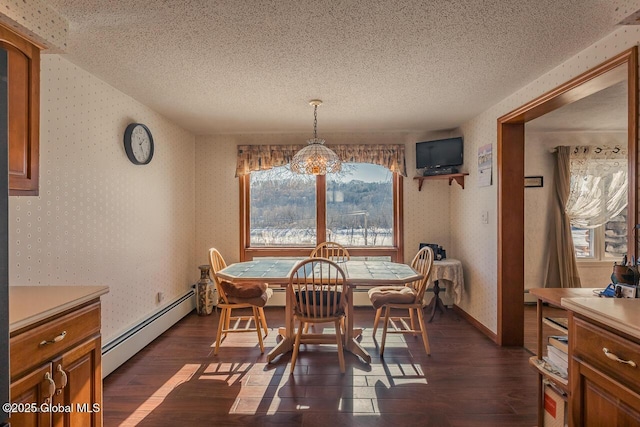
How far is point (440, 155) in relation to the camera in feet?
13.7

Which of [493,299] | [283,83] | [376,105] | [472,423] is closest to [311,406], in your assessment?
[472,423]

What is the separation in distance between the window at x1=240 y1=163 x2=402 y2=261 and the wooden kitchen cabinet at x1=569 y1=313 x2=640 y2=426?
3.16 metres

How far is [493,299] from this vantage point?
10.9 ft

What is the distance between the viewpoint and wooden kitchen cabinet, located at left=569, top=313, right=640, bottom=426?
1.15 meters

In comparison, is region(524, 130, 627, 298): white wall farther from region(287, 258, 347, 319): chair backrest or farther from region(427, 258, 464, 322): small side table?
region(287, 258, 347, 319): chair backrest

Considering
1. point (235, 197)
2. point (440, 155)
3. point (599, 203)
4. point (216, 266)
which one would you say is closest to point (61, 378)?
point (216, 266)

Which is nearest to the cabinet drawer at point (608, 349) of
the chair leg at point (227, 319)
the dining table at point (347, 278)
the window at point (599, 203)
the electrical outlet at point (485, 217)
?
the dining table at point (347, 278)

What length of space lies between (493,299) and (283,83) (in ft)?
9.28

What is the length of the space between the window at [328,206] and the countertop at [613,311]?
3.12m

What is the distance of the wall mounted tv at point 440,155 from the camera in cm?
407

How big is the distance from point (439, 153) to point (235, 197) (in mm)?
2711

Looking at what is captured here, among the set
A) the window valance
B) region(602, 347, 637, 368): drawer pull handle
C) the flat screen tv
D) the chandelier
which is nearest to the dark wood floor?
region(602, 347, 637, 368): drawer pull handle

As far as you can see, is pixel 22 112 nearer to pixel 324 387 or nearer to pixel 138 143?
pixel 138 143

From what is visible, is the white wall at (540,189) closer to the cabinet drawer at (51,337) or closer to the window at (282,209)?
the window at (282,209)
